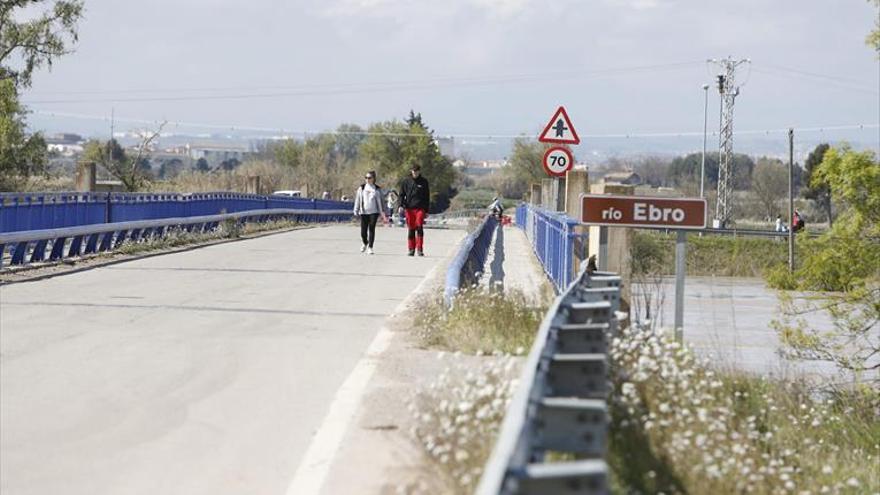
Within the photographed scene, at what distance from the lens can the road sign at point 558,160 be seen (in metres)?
21.3

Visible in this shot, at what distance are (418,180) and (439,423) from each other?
19.2 meters

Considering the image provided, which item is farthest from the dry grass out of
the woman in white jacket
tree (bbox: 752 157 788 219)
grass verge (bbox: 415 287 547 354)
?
tree (bbox: 752 157 788 219)

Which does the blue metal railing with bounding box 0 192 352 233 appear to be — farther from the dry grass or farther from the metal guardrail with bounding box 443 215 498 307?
the dry grass

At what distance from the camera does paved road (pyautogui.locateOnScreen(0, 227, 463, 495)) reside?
25.3ft

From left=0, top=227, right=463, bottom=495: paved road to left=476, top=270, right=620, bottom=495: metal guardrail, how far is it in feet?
5.69

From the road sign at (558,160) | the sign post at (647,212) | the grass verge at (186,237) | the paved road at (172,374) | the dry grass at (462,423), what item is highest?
the road sign at (558,160)

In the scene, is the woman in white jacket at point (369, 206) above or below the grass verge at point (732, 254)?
above

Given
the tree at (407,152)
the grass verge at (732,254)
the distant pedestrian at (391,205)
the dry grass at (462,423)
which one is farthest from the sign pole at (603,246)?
the tree at (407,152)

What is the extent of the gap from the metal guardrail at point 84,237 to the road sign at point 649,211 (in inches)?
417

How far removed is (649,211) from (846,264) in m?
9.09

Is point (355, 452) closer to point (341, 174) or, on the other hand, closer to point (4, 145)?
point (4, 145)

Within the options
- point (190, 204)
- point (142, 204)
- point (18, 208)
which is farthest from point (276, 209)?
point (18, 208)

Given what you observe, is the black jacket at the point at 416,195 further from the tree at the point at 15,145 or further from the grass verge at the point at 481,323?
the tree at the point at 15,145

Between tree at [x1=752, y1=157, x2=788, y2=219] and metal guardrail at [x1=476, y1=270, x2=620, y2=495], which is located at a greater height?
tree at [x1=752, y1=157, x2=788, y2=219]
